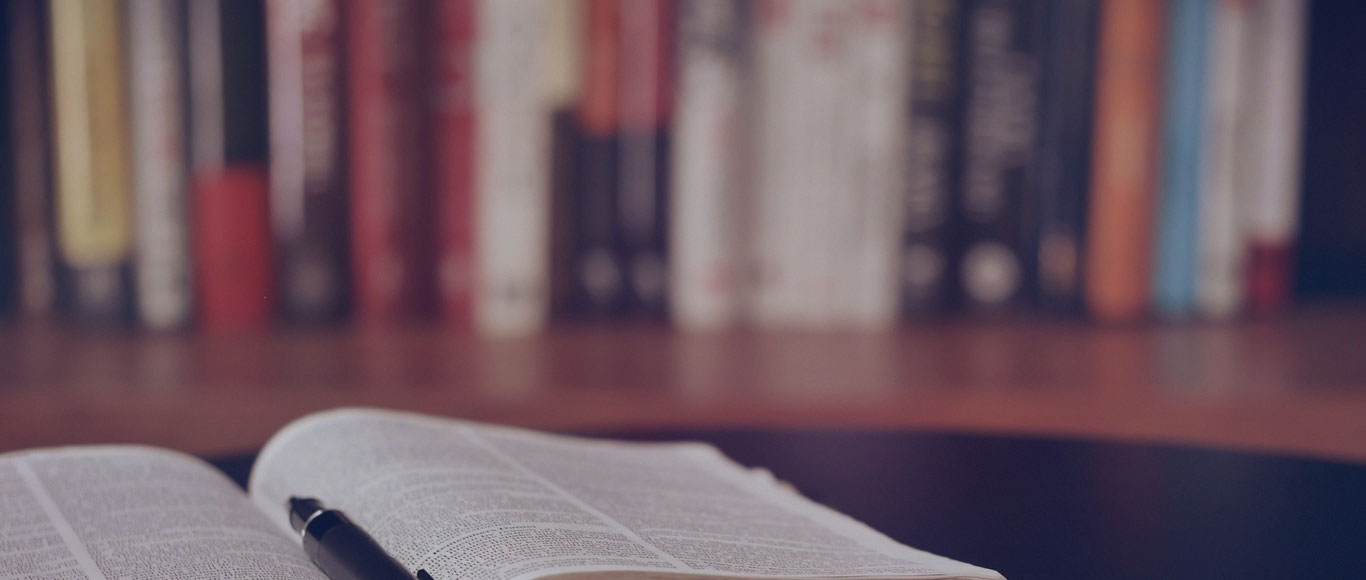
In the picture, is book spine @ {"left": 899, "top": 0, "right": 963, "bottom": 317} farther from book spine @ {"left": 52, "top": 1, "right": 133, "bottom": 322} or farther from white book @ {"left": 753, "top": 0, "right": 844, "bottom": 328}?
book spine @ {"left": 52, "top": 1, "right": 133, "bottom": 322}

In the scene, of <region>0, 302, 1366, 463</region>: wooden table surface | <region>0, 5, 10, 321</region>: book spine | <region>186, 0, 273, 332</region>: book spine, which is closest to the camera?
<region>0, 302, 1366, 463</region>: wooden table surface

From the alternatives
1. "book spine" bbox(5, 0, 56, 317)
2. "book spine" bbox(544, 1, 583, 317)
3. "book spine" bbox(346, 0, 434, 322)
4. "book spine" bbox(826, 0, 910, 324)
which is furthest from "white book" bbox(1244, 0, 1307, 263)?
"book spine" bbox(5, 0, 56, 317)

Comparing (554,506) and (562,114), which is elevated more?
(562,114)

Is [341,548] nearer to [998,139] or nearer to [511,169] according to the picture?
[511,169]

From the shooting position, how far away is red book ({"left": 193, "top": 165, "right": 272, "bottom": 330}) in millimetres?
870

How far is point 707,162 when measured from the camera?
2.99 ft

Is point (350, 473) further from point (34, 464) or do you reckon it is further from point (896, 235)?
point (896, 235)

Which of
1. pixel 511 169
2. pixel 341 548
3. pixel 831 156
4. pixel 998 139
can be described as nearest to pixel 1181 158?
pixel 998 139

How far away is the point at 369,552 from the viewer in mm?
324

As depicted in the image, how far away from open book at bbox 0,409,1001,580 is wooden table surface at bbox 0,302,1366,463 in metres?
0.20

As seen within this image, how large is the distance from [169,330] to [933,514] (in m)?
0.65

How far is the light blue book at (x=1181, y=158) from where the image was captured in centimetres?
91

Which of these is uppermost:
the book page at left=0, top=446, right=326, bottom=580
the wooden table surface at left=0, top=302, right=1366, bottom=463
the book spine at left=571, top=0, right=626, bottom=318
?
the book spine at left=571, top=0, right=626, bottom=318

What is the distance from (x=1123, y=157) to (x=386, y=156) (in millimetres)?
551
